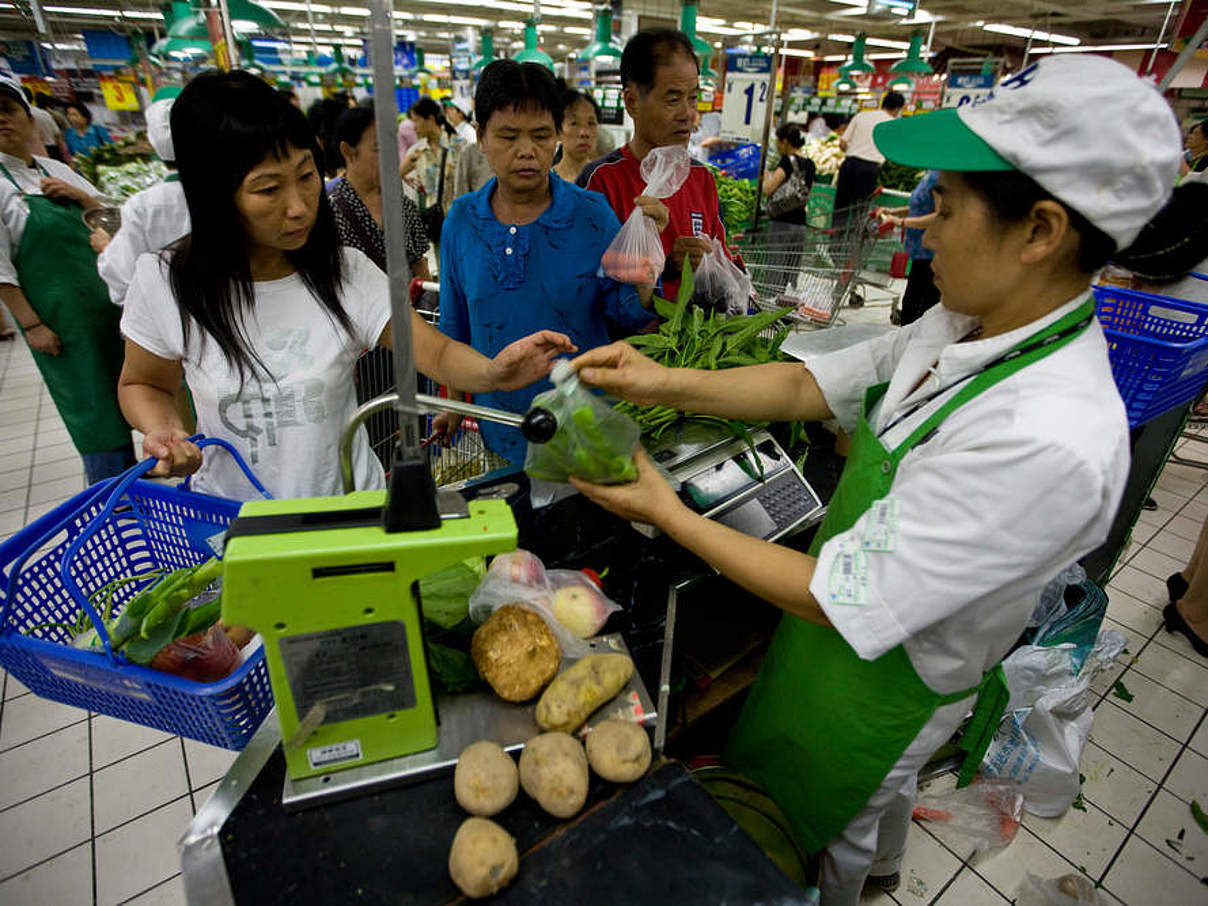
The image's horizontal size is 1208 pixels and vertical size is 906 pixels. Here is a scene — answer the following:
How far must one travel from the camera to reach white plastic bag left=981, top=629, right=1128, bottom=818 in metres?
2.10

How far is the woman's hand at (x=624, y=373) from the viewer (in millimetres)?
1383

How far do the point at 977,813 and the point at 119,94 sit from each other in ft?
53.5

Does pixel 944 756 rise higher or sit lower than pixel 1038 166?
lower

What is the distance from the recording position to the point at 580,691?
Result: 1079mm

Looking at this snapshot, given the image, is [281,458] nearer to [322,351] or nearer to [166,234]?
[322,351]

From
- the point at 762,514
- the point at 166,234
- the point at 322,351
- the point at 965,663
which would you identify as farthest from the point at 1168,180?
the point at 166,234

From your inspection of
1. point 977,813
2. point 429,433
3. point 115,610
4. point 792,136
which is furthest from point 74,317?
point 792,136

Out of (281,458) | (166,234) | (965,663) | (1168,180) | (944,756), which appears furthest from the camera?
(166,234)

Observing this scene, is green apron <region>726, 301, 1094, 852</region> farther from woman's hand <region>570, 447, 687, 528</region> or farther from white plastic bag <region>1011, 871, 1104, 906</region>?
white plastic bag <region>1011, 871, 1104, 906</region>

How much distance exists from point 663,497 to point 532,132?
1.41 metres

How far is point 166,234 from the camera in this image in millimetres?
2617

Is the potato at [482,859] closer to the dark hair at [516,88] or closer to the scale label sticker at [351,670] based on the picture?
the scale label sticker at [351,670]

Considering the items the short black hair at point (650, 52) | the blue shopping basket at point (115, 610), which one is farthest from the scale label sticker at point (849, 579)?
the short black hair at point (650, 52)

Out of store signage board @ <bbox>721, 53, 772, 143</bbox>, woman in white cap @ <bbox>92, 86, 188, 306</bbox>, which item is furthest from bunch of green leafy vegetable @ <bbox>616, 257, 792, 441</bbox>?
store signage board @ <bbox>721, 53, 772, 143</bbox>
